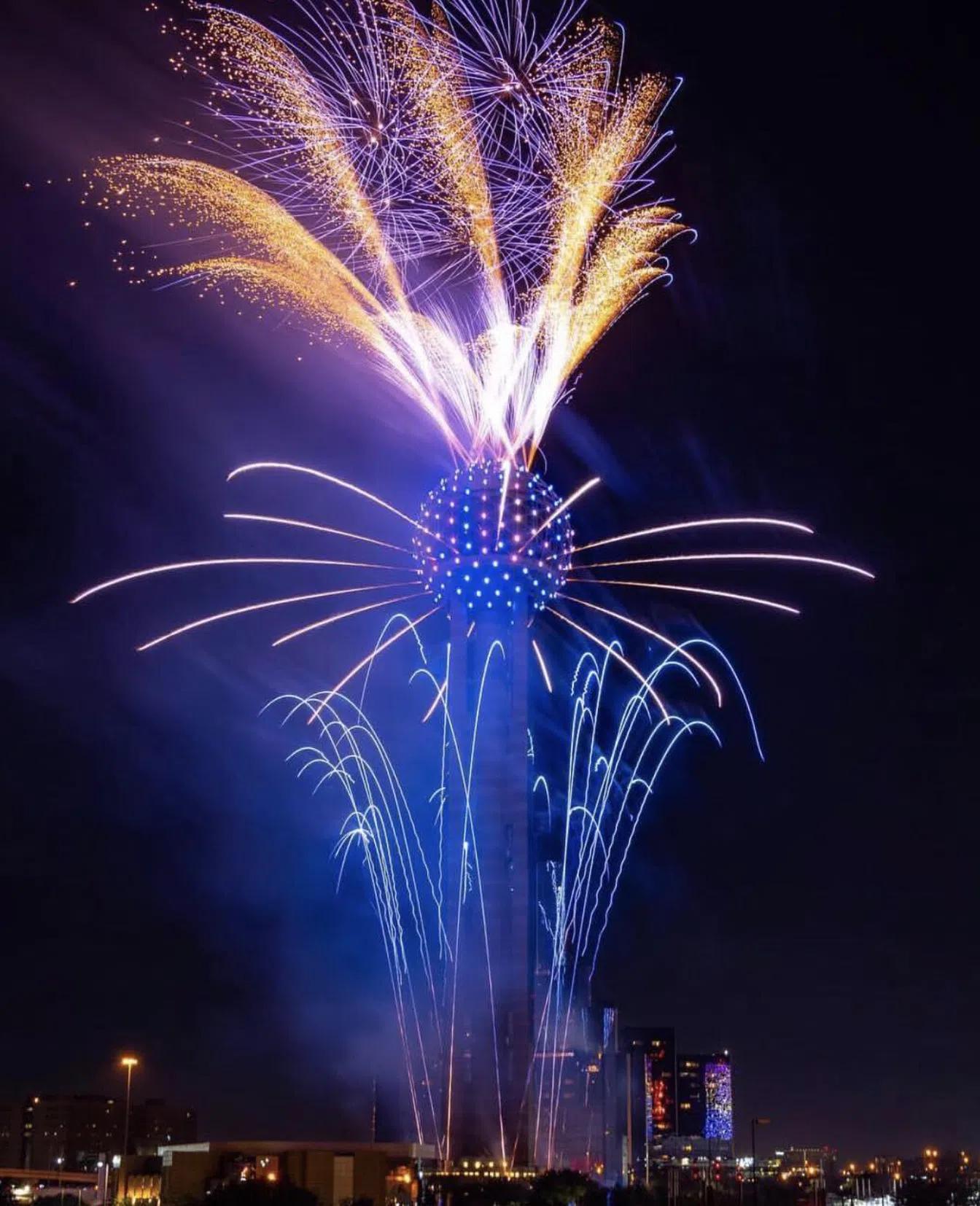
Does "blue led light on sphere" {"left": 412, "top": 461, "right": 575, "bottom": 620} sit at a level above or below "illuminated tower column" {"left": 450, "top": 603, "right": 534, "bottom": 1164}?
above

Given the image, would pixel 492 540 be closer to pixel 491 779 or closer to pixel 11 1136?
pixel 491 779

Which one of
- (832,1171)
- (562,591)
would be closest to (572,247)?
(562,591)

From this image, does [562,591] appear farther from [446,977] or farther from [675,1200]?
[675,1200]

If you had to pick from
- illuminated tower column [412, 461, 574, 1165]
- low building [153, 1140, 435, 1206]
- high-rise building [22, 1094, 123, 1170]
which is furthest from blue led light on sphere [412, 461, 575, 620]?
high-rise building [22, 1094, 123, 1170]

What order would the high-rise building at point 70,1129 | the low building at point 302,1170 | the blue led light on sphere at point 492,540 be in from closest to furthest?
the low building at point 302,1170 → the blue led light on sphere at point 492,540 → the high-rise building at point 70,1129

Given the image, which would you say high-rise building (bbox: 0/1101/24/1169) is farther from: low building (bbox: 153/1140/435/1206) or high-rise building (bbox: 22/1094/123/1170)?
low building (bbox: 153/1140/435/1206)

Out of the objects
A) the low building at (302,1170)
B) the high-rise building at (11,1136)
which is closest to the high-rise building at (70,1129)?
the high-rise building at (11,1136)

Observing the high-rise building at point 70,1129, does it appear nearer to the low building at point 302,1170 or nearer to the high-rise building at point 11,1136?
the high-rise building at point 11,1136
